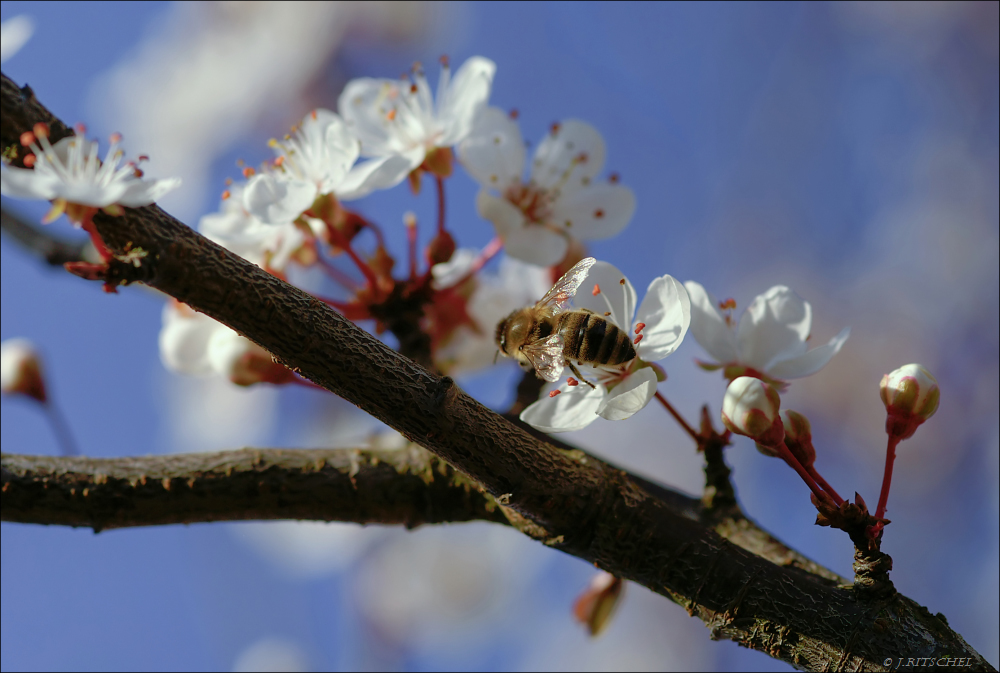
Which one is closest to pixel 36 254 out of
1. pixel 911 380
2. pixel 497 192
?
pixel 497 192

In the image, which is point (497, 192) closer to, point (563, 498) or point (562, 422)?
point (562, 422)

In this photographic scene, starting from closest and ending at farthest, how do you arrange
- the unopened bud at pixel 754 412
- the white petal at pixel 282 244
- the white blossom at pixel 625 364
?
the unopened bud at pixel 754 412 → the white blossom at pixel 625 364 → the white petal at pixel 282 244

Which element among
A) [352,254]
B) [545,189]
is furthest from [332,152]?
[545,189]

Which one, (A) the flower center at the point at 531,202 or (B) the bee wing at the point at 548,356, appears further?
(A) the flower center at the point at 531,202

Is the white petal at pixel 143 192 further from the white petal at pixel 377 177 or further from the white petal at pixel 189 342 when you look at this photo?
the white petal at pixel 189 342

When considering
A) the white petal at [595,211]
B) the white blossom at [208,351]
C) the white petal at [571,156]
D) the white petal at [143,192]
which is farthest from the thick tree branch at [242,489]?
the white petal at [571,156]

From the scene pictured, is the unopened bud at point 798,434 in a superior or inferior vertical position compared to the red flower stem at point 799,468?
superior
